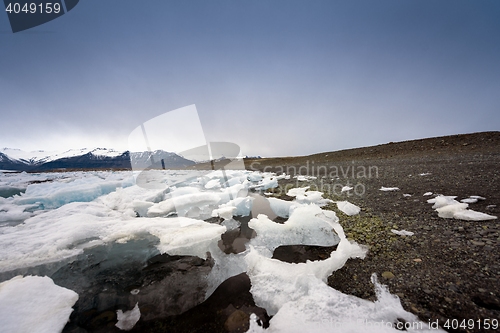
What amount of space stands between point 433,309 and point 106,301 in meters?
3.97

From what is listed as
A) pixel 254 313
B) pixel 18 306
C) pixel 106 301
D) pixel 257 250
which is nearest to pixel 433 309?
pixel 254 313

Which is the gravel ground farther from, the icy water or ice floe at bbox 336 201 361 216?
the icy water

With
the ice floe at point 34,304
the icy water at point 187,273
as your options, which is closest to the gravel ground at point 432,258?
the icy water at point 187,273

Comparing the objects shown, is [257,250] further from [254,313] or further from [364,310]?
[364,310]

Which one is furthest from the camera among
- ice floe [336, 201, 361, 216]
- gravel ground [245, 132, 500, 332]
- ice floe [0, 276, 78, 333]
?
ice floe [336, 201, 361, 216]

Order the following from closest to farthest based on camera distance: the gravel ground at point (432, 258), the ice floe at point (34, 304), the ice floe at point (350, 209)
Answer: the gravel ground at point (432, 258), the ice floe at point (34, 304), the ice floe at point (350, 209)

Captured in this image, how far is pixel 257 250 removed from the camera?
373 cm

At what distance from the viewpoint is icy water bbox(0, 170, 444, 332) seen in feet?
7.05

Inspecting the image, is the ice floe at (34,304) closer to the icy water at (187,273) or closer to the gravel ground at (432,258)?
the icy water at (187,273)

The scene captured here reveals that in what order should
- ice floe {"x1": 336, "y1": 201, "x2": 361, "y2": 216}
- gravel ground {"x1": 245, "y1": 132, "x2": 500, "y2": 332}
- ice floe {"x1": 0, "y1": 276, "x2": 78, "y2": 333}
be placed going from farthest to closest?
ice floe {"x1": 336, "y1": 201, "x2": 361, "y2": 216} < ice floe {"x1": 0, "y1": 276, "x2": 78, "y2": 333} < gravel ground {"x1": 245, "y1": 132, "x2": 500, "y2": 332}

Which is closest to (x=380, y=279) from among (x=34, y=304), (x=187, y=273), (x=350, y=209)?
(x=350, y=209)

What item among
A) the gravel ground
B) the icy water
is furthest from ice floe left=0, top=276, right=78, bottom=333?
the gravel ground

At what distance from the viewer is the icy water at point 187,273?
2148 millimetres

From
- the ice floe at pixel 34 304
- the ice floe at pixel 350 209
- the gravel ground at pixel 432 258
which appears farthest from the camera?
the ice floe at pixel 350 209
